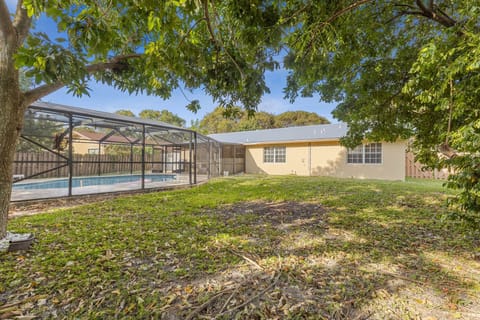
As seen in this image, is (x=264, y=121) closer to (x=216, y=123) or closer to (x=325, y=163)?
(x=216, y=123)

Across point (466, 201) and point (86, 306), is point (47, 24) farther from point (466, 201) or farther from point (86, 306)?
point (466, 201)

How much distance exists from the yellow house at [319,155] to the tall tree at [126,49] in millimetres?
9502

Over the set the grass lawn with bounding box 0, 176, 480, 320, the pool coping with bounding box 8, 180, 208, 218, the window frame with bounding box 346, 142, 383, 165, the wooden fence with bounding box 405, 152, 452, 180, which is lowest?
the grass lawn with bounding box 0, 176, 480, 320

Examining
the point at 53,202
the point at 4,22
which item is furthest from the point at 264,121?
the point at 4,22

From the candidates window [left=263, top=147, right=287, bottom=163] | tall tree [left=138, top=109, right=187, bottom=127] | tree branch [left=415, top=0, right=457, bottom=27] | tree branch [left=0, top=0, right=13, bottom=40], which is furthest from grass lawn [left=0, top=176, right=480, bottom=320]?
tall tree [left=138, top=109, right=187, bottom=127]

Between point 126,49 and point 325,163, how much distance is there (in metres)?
13.1

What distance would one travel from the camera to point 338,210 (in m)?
5.64

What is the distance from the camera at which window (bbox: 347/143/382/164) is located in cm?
1292

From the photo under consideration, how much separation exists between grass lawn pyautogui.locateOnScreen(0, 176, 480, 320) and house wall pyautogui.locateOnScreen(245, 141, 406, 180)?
8489mm

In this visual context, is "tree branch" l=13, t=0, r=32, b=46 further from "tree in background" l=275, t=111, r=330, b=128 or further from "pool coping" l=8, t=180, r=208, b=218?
"tree in background" l=275, t=111, r=330, b=128

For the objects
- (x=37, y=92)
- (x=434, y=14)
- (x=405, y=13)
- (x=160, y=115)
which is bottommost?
(x=37, y=92)

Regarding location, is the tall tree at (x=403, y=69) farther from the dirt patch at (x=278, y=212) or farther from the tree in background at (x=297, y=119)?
the tree in background at (x=297, y=119)

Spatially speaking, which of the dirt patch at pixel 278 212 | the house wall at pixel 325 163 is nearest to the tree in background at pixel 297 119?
the house wall at pixel 325 163

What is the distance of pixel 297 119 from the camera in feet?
107
